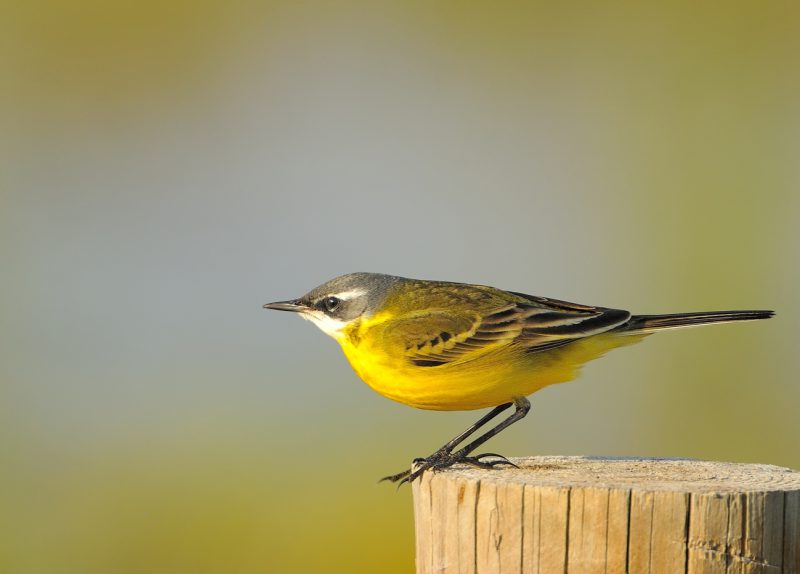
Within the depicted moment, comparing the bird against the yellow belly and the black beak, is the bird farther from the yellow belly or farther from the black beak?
the black beak

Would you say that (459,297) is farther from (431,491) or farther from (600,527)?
(600,527)

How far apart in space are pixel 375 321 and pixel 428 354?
1.83 ft

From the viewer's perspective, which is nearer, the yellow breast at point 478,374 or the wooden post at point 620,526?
the wooden post at point 620,526

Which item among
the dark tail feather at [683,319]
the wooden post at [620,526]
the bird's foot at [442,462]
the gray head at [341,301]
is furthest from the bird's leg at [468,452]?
the gray head at [341,301]

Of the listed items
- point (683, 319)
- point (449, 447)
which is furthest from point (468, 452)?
point (683, 319)

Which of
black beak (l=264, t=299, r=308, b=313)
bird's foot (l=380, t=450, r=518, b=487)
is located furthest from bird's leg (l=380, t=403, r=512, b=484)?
A: black beak (l=264, t=299, r=308, b=313)

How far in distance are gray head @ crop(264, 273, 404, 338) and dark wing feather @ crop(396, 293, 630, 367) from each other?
1.33ft

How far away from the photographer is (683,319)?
5148 mm

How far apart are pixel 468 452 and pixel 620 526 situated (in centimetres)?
158

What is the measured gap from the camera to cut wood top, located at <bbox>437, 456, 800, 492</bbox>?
3.50 metres

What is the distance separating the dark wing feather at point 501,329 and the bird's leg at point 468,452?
0.34m

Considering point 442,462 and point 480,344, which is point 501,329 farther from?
point 442,462

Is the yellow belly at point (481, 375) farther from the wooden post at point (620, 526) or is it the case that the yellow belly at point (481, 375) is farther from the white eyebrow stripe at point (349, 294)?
the wooden post at point (620, 526)

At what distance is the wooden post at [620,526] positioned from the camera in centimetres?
328
